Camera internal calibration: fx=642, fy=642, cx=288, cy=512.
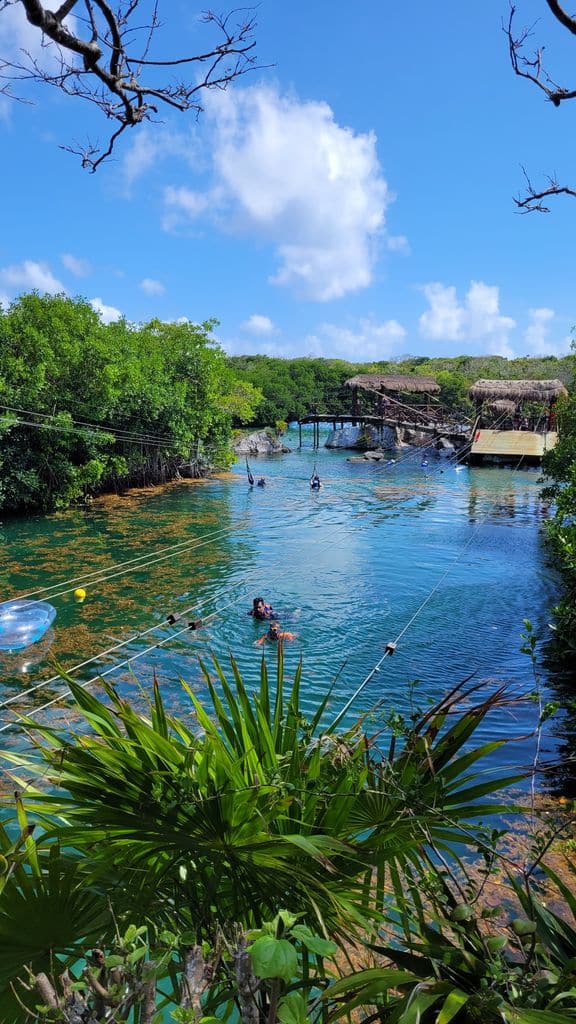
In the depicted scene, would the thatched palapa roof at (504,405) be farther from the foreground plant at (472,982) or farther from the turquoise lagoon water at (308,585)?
the foreground plant at (472,982)

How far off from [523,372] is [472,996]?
194ft

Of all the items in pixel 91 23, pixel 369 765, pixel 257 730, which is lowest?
pixel 369 765

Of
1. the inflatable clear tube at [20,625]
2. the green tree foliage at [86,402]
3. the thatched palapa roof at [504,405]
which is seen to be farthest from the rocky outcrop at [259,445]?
the inflatable clear tube at [20,625]

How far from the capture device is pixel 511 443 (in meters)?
34.7

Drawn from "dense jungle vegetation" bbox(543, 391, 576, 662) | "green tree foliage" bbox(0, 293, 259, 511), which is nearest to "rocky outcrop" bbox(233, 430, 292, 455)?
"green tree foliage" bbox(0, 293, 259, 511)

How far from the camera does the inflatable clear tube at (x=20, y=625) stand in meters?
10.9

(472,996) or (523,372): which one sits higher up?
(523,372)

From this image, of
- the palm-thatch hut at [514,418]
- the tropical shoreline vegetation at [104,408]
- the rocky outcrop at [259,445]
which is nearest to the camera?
the tropical shoreline vegetation at [104,408]

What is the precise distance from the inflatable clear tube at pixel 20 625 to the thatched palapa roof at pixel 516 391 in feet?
103

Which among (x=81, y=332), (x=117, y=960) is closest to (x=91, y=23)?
(x=117, y=960)

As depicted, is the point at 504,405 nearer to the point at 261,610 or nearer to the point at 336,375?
the point at 261,610

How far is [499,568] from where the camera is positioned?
16.7 meters

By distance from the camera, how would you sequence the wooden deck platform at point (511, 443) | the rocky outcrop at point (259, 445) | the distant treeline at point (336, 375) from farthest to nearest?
1. the distant treeline at point (336, 375)
2. the rocky outcrop at point (259, 445)
3. the wooden deck platform at point (511, 443)

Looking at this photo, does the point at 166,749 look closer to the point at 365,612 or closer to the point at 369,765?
the point at 369,765
